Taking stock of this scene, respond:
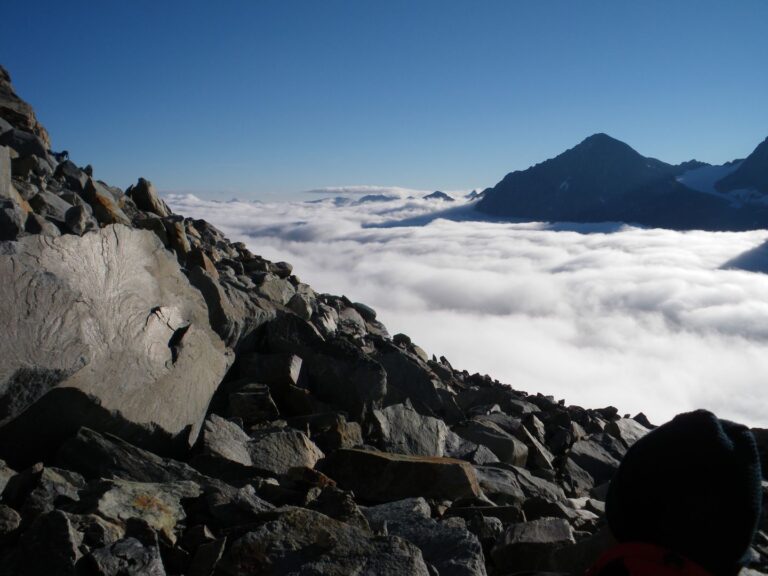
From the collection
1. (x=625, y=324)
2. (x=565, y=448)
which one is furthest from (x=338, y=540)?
(x=625, y=324)

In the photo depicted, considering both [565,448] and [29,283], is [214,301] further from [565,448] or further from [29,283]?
[565,448]

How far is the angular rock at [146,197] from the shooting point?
18.8 m

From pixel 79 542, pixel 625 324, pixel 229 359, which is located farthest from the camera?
pixel 625 324

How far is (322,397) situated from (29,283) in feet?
15.8

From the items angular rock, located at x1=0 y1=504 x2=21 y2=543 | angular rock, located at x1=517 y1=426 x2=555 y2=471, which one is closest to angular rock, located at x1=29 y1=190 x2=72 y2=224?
angular rock, located at x1=0 y1=504 x2=21 y2=543

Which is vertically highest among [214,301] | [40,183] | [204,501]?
[40,183]

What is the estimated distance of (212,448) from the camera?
20.3ft

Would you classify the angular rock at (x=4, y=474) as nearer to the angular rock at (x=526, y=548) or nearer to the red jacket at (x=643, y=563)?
the angular rock at (x=526, y=548)

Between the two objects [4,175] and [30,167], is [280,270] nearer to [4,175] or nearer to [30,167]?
[30,167]

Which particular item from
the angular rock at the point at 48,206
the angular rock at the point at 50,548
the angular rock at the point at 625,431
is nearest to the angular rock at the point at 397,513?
the angular rock at the point at 50,548

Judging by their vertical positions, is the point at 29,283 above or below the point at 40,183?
below

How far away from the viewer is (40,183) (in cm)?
1273

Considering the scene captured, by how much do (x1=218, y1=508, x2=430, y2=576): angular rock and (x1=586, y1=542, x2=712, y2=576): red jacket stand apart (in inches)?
65.3

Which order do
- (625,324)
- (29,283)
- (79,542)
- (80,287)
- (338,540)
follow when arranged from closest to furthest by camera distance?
(79,542) → (338,540) → (29,283) → (80,287) → (625,324)
